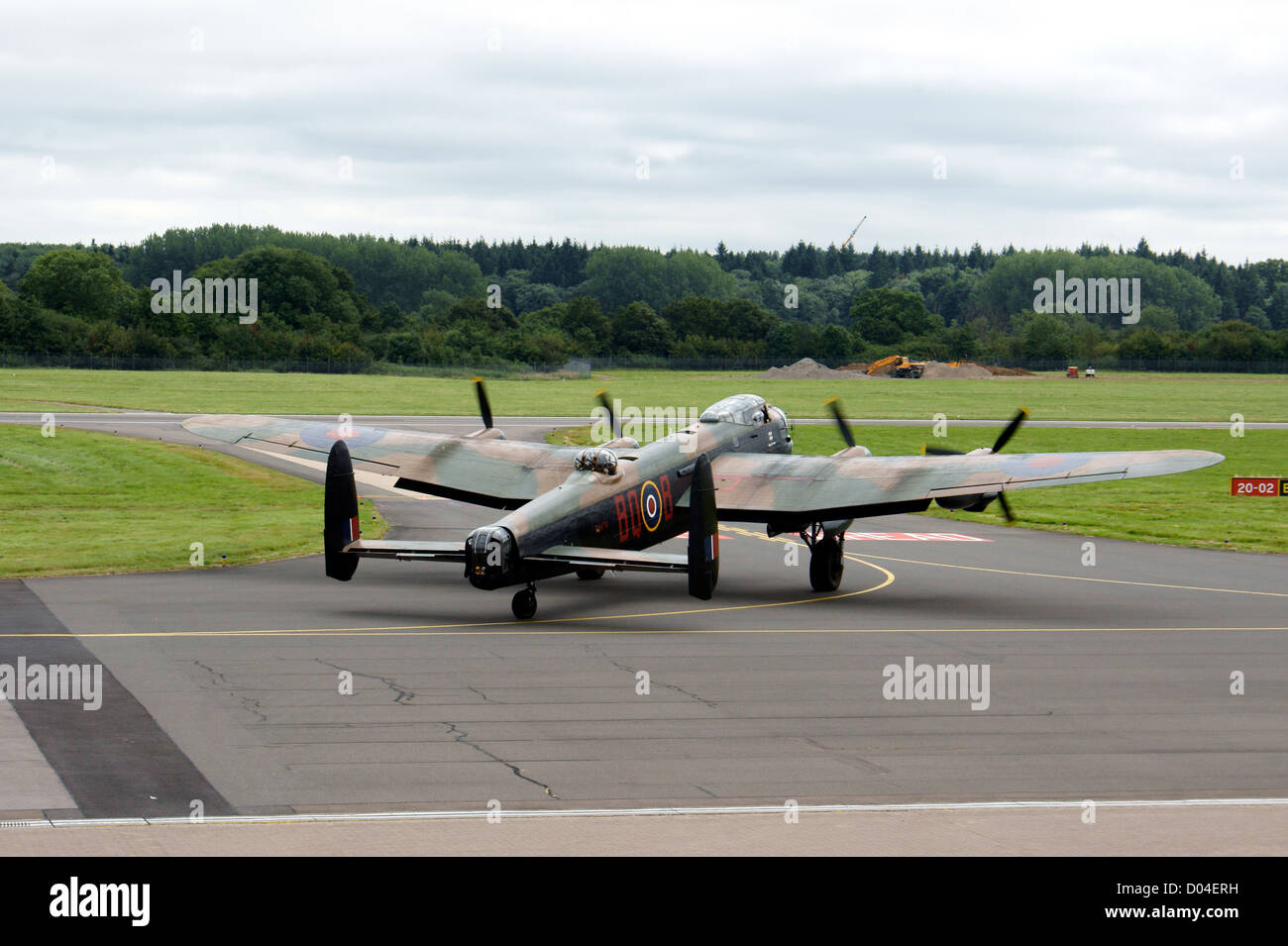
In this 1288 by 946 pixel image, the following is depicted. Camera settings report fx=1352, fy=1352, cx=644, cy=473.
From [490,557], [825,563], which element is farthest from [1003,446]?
[490,557]

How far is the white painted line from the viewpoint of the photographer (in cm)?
1334

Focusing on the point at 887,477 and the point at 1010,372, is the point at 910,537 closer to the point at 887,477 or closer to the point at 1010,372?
the point at 887,477

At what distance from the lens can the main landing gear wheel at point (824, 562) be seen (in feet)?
99.0

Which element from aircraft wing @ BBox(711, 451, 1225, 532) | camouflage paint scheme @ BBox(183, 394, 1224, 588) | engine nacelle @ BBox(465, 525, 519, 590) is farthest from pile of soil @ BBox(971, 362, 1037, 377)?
engine nacelle @ BBox(465, 525, 519, 590)

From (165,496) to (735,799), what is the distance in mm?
38624

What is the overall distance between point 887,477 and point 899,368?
477 feet

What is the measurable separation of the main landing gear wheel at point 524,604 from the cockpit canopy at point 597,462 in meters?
2.89

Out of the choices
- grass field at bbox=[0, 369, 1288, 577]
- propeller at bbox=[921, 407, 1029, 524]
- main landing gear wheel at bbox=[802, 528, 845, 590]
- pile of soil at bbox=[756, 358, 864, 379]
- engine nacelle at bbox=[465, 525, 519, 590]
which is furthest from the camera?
pile of soil at bbox=[756, 358, 864, 379]

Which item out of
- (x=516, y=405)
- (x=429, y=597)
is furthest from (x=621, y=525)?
(x=516, y=405)

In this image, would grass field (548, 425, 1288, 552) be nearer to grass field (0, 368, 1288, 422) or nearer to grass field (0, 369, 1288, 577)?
grass field (0, 369, 1288, 577)

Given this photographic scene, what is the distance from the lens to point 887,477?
2920 cm

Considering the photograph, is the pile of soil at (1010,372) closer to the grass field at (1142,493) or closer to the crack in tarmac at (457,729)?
the grass field at (1142,493)

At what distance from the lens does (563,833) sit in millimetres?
13141

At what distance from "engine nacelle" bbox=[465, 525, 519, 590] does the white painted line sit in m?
10.4
